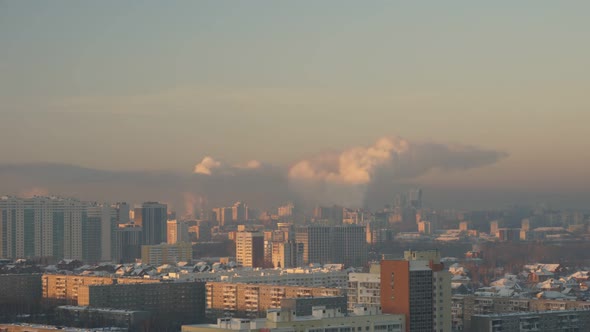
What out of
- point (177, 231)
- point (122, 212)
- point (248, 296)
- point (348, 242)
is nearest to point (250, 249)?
point (348, 242)

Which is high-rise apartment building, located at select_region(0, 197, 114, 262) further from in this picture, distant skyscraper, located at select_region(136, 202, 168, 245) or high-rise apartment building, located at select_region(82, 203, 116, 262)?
distant skyscraper, located at select_region(136, 202, 168, 245)

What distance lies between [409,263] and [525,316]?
3.11m

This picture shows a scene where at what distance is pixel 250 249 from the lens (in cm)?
5003

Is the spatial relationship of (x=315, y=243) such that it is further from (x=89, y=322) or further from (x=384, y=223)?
(x=89, y=322)

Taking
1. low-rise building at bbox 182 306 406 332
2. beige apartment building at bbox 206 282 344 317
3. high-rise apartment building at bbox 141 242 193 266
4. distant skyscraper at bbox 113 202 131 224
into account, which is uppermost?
distant skyscraper at bbox 113 202 131 224

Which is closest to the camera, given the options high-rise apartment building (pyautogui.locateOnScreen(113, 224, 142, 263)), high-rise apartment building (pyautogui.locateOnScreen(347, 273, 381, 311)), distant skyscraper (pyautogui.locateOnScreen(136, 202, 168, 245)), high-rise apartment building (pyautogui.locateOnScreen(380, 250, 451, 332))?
high-rise apartment building (pyautogui.locateOnScreen(380, 250, 451, 332))

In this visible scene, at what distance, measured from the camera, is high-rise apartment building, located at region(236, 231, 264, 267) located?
1948 inches

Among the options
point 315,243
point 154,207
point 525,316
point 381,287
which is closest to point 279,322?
point 381,287

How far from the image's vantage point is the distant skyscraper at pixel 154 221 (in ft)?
190

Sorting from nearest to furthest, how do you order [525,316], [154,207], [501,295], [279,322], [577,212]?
1. [279,322]
2. [525,316]
3. [501,295]
4. [577,212]
5. [154,207]

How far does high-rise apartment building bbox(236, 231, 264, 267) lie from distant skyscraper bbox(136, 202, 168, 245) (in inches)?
303

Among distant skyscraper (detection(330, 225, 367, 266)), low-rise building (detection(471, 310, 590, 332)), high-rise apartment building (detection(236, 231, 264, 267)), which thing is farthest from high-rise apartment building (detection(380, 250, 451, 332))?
distant skyscraper (detection(330, 225, 367, 266))

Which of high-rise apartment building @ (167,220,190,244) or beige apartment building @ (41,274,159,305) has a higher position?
high-rise apartment building @ (167,220,190,244)

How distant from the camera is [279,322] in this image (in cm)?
1672
